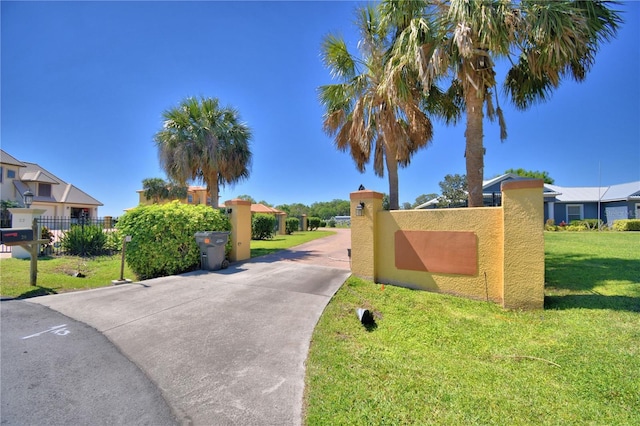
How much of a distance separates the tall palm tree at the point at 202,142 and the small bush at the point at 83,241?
401 centimetres

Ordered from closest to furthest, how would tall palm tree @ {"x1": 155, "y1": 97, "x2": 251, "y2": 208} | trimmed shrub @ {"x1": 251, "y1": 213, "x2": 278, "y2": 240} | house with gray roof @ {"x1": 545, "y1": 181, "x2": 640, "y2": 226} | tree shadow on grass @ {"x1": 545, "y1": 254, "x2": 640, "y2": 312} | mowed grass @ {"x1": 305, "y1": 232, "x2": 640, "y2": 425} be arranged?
mowed grass @ {"x1": 305, "y1": 232, "x2": 640, "y2": 425} < tree shadow on grass @ {"x1": 545, "y1": 254, "x2": 640, "y2": 312} < tall palm tree @ {"x1": 155, "y1": 97, "x2": 251, "y2": 208} < trimmed shrub @ {"x1": 251, "y1": 213, "x2": 278, "y2": 240} < house with gray roof @ {"x1": 545, "y1": 181, "x2": 640, "y2": 226}

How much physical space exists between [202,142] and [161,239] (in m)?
6.30

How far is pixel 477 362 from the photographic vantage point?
342cm

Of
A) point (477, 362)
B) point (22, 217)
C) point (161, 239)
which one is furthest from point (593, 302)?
point (22, 217)

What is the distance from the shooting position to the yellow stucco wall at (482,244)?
5.12m

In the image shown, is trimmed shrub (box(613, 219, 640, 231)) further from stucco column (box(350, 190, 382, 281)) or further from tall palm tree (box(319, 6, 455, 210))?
stucco column (box(350, 190, 382, 281))

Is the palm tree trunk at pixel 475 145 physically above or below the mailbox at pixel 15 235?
above

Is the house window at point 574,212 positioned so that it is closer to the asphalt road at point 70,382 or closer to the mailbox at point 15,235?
the asphalt road at point 70,382

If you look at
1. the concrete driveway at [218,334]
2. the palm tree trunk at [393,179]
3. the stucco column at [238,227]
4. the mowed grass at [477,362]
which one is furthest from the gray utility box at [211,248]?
the palm tree trunk at [393,179]

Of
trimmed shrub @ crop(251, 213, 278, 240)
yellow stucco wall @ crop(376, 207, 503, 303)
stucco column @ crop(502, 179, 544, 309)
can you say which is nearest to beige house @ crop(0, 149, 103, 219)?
trimmed shrub @ crop(251, 213, 278, 240)

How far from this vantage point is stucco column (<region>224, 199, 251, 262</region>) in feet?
32.7

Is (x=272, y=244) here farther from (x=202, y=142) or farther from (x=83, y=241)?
(x=83, y=241)

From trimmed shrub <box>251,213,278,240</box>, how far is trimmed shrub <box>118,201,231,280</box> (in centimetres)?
1070

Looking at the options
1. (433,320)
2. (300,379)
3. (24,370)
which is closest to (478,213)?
(433,320)
